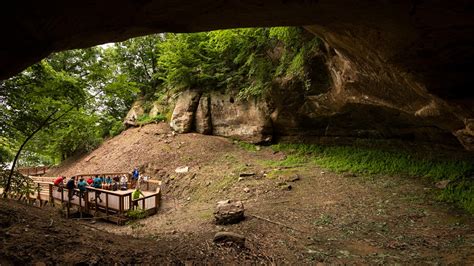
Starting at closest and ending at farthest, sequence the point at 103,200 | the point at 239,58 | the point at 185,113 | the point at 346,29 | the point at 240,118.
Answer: the point at 346,29
the point at 103,200
the point at 239,58
the point at 240,118
the point at 185,113

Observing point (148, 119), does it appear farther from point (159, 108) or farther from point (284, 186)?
point (284, 186)

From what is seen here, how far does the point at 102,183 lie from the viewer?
41.4 feet

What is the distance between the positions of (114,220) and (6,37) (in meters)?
8.65

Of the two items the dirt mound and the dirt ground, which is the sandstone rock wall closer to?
the dirt mound

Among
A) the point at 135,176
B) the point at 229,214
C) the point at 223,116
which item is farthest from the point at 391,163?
the point at 135,176

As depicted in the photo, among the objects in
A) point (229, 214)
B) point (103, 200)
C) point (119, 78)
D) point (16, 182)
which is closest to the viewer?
point (16, 182)

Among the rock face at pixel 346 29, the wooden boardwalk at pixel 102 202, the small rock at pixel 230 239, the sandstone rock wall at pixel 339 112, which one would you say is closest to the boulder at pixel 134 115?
the sandstone rock wall at pixel 339 112

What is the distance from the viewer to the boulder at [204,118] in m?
17.1

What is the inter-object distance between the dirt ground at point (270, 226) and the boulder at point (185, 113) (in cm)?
395

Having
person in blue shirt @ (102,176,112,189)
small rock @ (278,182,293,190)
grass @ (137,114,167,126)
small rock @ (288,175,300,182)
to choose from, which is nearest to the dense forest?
grass @ (137,114,167,126)

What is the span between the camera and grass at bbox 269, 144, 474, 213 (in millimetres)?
8430

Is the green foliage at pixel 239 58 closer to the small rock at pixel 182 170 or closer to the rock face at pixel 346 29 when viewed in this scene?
the rock face at pixel 346 29

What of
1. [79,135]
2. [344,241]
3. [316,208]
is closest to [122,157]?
[79,135]

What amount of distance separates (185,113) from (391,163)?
1217cm
